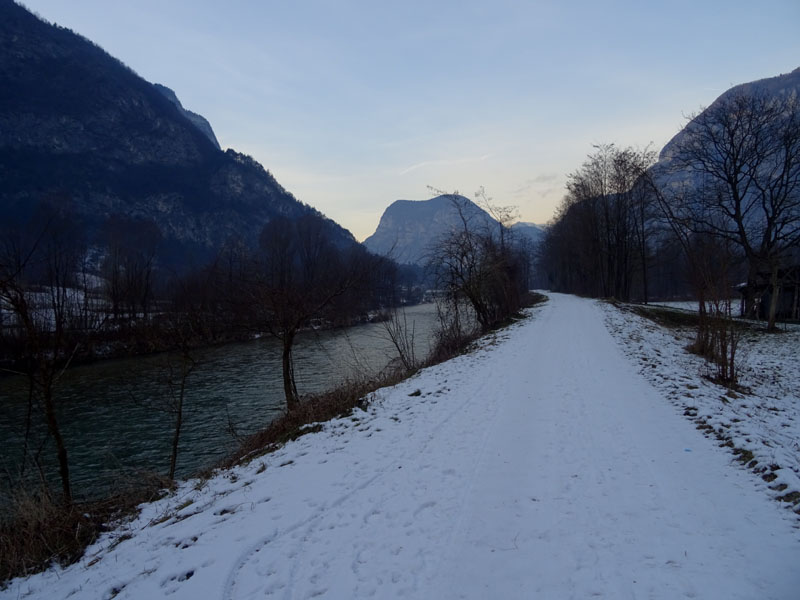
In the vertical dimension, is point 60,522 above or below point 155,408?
above

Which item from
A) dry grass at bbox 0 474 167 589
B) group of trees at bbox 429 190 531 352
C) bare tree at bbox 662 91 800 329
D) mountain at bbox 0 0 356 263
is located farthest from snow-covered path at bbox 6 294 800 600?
mountain at bbox 0 0 356 263

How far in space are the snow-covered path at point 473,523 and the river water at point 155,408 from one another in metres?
4.05

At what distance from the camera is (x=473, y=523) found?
3.93 metres

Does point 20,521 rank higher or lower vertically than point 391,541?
lower

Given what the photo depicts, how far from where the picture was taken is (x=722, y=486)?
435 cm

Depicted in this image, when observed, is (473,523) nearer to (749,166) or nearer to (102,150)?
(749,166)

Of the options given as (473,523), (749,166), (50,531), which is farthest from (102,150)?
(473,523)

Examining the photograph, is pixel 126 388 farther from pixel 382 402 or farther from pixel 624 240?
pixel 624 240

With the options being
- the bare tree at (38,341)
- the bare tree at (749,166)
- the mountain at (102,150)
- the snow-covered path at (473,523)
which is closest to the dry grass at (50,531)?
the snow-covered path at (473,523)

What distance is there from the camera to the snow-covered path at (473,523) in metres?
3.13

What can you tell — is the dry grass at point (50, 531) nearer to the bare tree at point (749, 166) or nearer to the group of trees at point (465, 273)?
the group of trees at point (465, 273)

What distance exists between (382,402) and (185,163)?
16651cm

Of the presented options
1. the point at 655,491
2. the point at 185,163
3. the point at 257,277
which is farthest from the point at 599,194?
the point at 185,163

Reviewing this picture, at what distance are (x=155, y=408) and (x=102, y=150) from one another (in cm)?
15090
